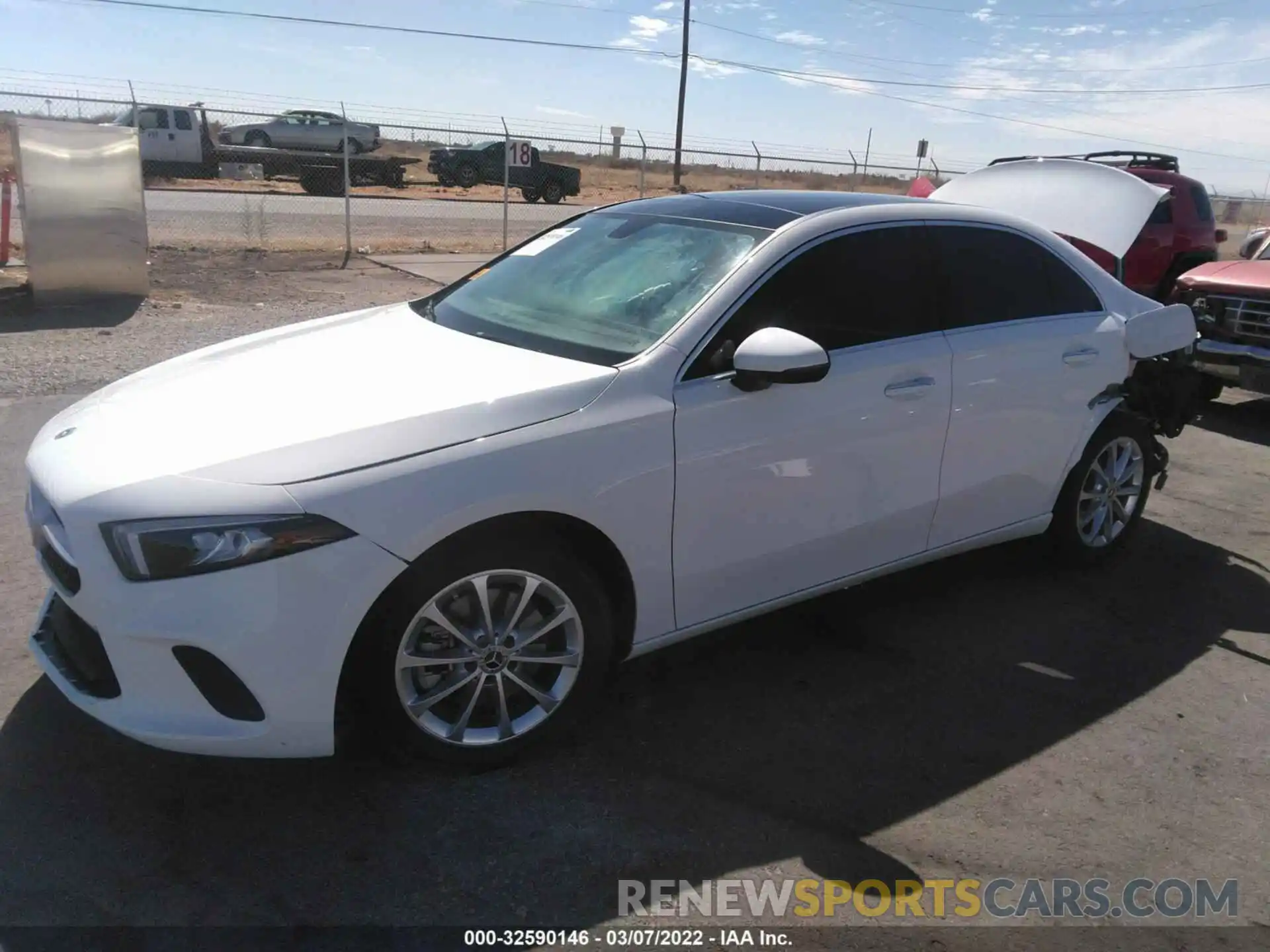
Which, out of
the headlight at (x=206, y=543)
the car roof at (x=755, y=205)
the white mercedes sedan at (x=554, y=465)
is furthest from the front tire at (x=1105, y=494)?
the headlight at (x=206, y=543)

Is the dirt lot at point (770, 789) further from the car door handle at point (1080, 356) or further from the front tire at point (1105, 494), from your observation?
the car door handle at point (1080, 356)

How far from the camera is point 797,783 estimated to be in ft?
10.5

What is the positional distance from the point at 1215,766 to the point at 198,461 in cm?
334

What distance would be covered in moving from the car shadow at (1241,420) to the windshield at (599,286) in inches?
218

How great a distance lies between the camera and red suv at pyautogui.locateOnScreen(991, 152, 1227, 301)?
10.5 metres

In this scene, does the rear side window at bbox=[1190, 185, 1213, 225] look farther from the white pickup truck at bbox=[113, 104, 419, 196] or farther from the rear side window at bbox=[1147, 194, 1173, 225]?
the white pickup truck at bbox=[113, 104, 419, 196]

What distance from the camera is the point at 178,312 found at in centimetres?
1020

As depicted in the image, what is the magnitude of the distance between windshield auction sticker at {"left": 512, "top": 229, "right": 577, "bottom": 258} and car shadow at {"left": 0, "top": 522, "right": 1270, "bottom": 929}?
1.73 metres

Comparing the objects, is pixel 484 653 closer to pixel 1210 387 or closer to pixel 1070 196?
pixel 1070 196

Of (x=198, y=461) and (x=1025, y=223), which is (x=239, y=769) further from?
(x=1025, y=223)

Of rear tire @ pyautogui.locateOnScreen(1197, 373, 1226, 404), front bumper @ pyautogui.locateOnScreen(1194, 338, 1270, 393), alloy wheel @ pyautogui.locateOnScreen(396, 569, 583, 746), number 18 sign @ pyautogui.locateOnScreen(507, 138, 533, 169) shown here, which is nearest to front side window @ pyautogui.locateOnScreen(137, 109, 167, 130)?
number 18 sign @ pyautogui.locateOnScreen(507, 138, 533, 169)

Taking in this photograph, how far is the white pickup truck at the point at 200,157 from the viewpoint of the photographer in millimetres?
24828

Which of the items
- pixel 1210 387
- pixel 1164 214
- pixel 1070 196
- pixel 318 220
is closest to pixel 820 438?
pixel 1070 196

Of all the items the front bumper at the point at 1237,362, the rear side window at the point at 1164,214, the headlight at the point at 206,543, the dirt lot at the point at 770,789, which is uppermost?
the rear side window at the point at 1164,214
